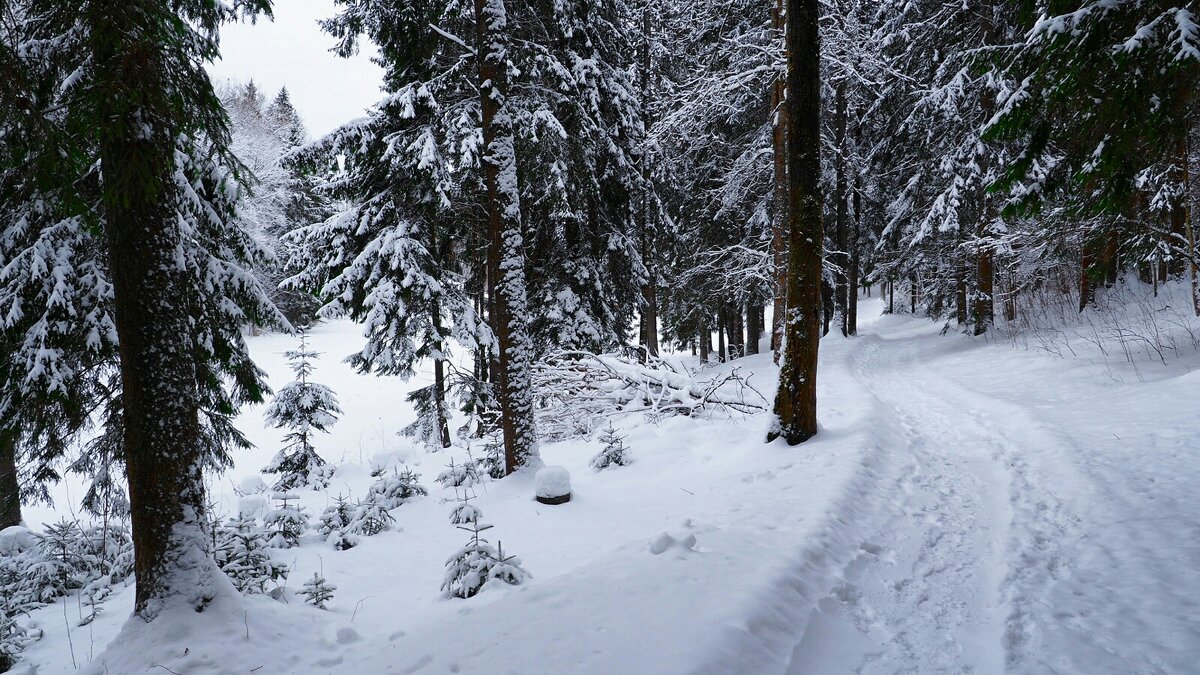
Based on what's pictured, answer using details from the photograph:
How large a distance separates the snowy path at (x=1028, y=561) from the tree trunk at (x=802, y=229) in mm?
1297

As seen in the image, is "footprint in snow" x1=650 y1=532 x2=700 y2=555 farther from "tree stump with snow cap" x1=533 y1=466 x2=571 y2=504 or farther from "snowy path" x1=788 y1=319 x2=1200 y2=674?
"tree stump with snow cap" x1=533 y1=466 x2=571 y2=504

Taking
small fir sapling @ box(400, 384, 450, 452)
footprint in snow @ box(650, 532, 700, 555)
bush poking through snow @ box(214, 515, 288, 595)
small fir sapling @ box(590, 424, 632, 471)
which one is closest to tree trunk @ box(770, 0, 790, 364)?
small fir sapling @ box(590, 424, 632, 471)

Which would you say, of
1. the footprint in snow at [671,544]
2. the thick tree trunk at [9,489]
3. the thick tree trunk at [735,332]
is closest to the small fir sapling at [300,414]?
the thick tree trunk at [9,489]

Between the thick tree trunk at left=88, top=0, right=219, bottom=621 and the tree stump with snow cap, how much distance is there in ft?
11.6

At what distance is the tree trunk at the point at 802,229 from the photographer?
6.52 meters

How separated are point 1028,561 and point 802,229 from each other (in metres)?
4.23

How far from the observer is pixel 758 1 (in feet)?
44.2

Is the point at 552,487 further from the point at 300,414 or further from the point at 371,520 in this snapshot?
the point at 300,414

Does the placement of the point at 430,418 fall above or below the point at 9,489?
below

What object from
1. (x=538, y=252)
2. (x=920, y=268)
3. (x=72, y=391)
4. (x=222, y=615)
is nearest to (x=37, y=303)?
(x=72, y=391)

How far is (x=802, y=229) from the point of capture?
675cm

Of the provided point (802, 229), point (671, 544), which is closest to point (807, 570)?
point (671, 544)

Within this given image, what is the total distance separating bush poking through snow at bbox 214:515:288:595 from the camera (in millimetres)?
4461

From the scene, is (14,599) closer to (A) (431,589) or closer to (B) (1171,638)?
(A) (431,589)
